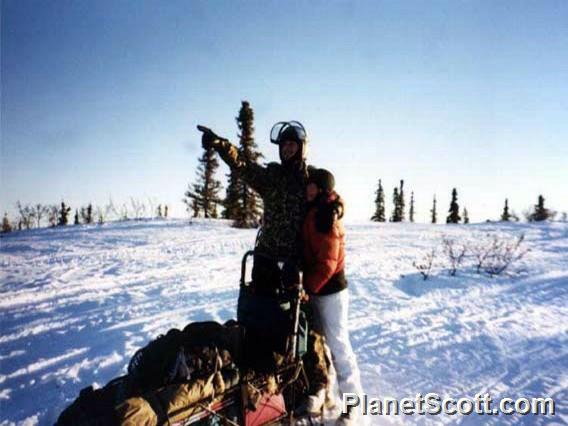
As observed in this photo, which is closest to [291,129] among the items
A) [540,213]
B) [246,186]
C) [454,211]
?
[246,186]

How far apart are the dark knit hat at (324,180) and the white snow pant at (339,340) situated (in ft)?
3.50

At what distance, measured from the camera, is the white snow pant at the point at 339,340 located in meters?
3.73

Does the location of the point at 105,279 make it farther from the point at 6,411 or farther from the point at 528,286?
the point at 528,286

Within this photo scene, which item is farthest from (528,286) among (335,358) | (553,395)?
(335,358)

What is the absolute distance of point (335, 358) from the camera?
3766 mm

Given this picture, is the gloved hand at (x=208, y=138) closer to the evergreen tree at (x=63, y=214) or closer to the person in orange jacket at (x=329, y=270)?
the person in orange jacket at (x=329, y=270)

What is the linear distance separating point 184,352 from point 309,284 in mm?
1295

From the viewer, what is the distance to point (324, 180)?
12.0 ft

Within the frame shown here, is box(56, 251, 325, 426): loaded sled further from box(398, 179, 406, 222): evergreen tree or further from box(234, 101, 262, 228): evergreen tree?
box(398, 179, 406, 222): evergreen tree

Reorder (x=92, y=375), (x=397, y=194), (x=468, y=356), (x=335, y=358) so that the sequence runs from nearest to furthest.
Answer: (x=335, y=358)
(x=92, y=375)
(x=468, y=356)
(x=397, y=194)

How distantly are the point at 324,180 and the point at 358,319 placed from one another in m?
4.17

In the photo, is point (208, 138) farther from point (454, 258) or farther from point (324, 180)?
point (454, 258)

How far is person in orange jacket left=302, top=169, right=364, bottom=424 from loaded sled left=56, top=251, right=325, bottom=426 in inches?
9.8

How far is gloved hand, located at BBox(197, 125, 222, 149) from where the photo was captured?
3914mm
